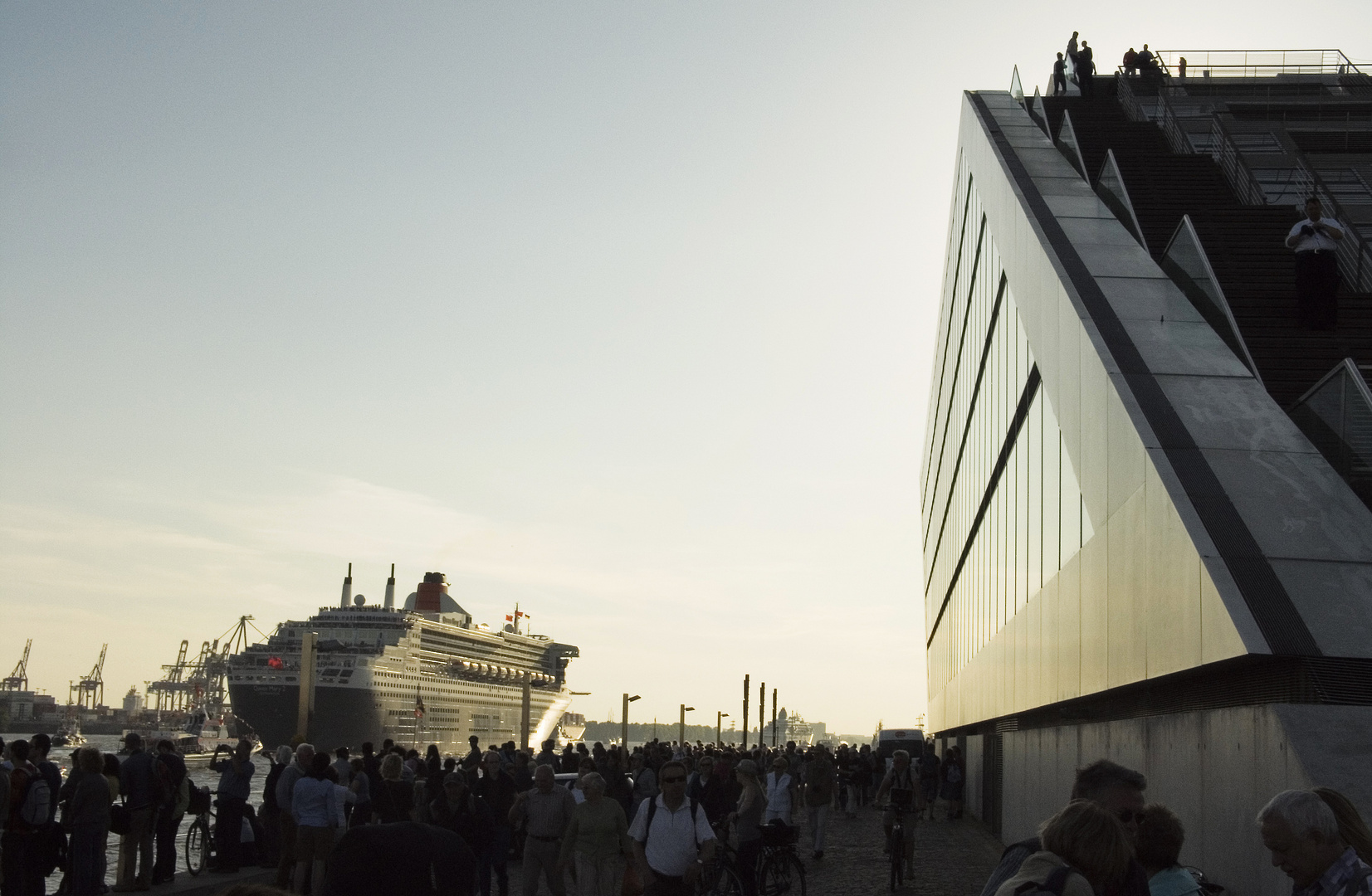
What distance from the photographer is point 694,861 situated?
806cm

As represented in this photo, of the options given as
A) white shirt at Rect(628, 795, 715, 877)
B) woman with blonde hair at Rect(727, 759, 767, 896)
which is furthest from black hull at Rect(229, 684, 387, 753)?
white shirt at Rect(628, 795, 715, 877)

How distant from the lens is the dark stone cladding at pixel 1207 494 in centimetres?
685

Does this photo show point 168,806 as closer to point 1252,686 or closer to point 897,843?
point 897,843

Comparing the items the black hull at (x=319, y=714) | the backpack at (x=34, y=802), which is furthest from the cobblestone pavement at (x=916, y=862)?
the black hull at (x=319, y=714)

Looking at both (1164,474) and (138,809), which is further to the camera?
(138,809)

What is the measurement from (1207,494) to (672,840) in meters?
4.10

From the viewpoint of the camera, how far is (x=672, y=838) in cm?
812

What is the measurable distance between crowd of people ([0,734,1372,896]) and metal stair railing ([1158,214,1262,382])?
566 centimetres

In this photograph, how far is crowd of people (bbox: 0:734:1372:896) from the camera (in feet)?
12.4

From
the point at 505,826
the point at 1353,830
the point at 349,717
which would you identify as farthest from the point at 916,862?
the point at 349,717

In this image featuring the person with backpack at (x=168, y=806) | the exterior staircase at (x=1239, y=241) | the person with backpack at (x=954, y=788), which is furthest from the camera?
the person with backpack at (x=954, y=788)

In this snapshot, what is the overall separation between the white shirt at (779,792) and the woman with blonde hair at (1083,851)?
11.5m

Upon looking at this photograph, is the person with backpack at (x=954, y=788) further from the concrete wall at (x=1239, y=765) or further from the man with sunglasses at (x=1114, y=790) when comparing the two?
the man with sunglasses at (x=1114, y=790)

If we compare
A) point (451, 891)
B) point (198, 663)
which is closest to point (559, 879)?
point (451, 891)
